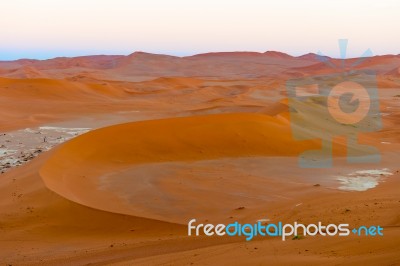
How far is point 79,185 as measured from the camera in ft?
30.3

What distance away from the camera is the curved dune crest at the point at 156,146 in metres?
9.73

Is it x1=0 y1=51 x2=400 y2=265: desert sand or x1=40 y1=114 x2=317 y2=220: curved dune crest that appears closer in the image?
x1=0 y1=51 x2=400 y2=265: desert sand

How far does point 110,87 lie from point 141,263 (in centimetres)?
3012

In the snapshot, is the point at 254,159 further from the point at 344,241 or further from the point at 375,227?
the point at 344,241

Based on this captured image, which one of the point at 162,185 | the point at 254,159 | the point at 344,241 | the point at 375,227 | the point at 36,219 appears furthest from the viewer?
the point at 254,159

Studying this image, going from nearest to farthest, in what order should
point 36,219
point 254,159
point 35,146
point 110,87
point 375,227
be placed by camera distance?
point 375,227 < point 36,219 < point 254,159 < point 35,146 < point 110,87

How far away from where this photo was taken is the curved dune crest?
9.73m

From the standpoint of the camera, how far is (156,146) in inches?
488

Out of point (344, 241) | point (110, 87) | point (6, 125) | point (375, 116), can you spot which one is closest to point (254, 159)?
point (344, 241)

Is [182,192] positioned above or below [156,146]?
below

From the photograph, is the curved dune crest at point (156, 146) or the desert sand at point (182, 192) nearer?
the desert sand at point (182, 192)

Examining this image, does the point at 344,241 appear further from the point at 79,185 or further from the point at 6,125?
the point at 6,125

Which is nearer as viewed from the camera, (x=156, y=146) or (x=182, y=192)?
(x=182, y=192)

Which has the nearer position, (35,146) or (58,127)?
(35,146)
